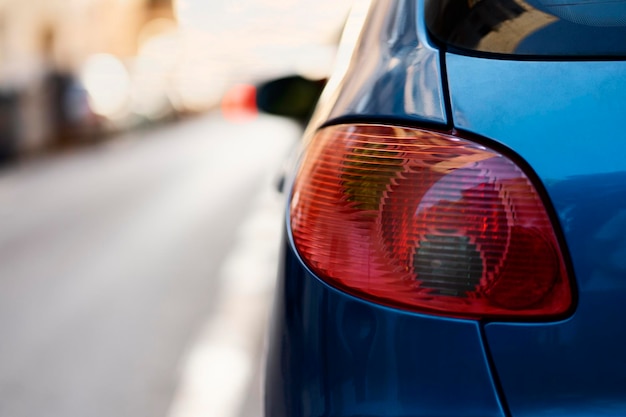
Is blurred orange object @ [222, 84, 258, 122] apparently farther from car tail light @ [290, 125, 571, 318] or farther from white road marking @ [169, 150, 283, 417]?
car tail light @ [290, 125, 571, 318]

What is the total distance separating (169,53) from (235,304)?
59678 mm

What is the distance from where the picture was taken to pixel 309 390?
52.7 inches

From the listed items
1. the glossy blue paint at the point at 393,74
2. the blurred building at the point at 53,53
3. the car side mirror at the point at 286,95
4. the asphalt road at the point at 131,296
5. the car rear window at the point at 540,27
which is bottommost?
the blurred building at the point at 53,53

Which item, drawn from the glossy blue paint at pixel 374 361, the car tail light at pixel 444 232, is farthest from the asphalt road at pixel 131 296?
the car tail light at pixel 444 232

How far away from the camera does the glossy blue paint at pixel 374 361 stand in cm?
124

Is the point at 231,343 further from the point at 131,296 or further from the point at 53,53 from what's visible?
the point at 53,53

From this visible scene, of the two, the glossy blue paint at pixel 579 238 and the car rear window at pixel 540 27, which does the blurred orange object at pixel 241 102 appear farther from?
the glossy blue paint at pixel 579 238

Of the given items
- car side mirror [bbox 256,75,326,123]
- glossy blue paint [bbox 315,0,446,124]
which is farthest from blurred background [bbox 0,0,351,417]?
glossy blue paint [bbox 315,0,446,124]

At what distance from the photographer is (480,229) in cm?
125

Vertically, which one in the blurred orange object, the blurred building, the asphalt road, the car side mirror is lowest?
the blurred building

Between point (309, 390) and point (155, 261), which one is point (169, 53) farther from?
point (309, 390)

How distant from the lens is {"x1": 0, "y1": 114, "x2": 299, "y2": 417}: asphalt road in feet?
12.1

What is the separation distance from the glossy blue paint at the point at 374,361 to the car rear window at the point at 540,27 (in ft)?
1.40

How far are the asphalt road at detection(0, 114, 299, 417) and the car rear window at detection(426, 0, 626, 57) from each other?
2441 mm
